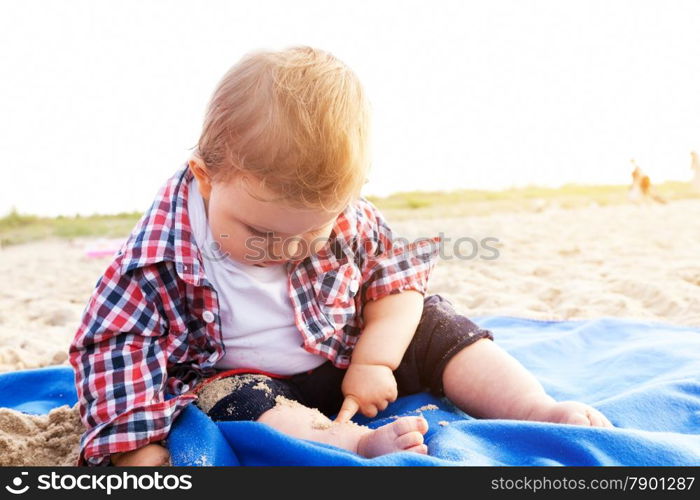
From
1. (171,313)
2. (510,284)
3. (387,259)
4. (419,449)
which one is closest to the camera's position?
(419,449)

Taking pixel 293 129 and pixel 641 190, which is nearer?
pixel 293 129

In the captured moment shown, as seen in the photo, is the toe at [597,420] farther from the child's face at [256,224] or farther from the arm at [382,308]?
the child's face at [256,224]

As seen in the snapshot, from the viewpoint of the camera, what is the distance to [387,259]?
1751 millimetres

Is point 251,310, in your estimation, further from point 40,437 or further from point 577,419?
point 577,419

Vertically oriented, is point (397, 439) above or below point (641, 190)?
above

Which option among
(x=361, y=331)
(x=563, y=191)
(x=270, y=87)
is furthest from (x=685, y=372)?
(x=563, y=191)

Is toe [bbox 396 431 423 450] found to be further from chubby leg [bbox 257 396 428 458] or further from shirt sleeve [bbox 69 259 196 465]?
shirt sleeve [bbox 69 259 196 465]

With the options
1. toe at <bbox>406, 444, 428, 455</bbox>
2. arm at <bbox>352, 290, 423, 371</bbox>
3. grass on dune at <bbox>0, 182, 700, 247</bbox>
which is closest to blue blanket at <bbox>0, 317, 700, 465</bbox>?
toe at <bbox>406, 444, 428, 455</bbox>

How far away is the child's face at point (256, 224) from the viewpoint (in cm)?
132

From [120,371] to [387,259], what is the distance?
70 cm

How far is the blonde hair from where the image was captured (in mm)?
1269

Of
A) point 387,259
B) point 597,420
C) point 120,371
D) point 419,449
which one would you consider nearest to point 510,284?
point 387,259

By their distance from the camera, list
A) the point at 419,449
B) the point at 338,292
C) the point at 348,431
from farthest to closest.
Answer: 1. the point at 338,292
2. the point at 348,431
3. the point at 419,449
